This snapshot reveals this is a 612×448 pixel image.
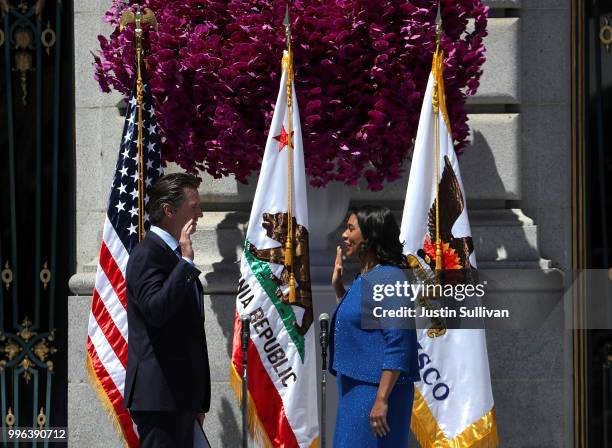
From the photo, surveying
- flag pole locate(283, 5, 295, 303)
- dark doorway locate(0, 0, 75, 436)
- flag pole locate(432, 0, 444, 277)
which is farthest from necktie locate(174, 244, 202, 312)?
dark doorway locate(0, 0, 75, 436)

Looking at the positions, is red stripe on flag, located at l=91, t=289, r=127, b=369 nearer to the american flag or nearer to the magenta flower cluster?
the american flag

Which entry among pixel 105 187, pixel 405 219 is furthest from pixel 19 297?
pixel 405 219

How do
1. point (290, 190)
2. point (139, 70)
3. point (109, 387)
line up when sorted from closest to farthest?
point (290, 190), point (139, 70), point (109, 387)

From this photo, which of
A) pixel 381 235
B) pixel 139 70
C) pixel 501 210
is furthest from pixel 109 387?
pixel 501 210

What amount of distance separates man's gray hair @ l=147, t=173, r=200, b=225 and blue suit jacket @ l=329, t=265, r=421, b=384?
33.8 inches

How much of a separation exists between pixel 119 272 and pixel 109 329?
0.30 metres

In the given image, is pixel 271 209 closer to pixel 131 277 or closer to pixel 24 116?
pixel 131 277

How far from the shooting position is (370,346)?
206 inches

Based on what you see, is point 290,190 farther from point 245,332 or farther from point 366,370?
point 366,370

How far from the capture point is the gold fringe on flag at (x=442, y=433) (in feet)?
20.4

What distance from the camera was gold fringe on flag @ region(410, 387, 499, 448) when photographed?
6.23 metres

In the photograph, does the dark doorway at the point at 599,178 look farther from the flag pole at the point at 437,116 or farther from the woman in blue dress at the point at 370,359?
the woman in blue dress at the point at 370,359

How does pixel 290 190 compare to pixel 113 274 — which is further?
pixel 113 274

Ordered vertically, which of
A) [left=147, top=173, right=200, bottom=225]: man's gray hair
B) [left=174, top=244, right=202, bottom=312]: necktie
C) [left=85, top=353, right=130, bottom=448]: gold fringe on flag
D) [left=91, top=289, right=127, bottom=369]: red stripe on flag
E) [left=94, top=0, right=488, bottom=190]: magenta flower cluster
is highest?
[left=94, top=0, right=488, bottom=190]: magenta flower cluster
